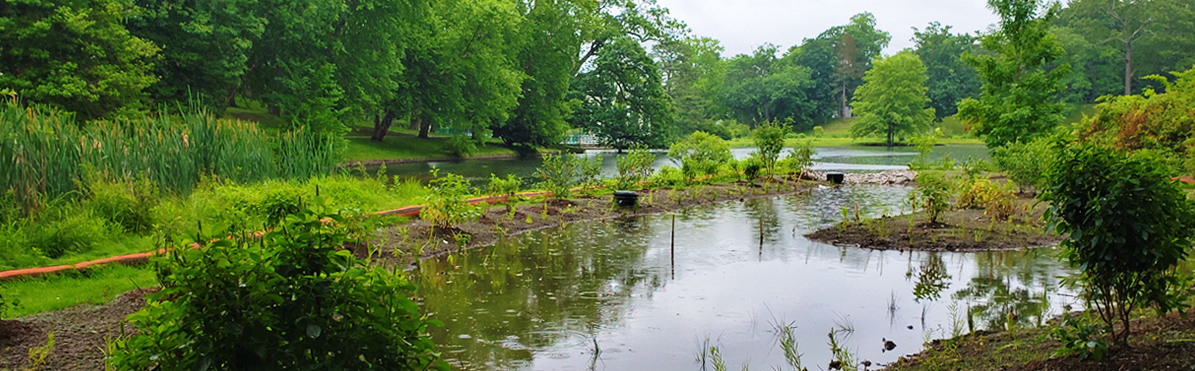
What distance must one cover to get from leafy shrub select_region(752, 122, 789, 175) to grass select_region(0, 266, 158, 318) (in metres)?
15.4

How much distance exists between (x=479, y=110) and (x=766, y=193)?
78.4 ft

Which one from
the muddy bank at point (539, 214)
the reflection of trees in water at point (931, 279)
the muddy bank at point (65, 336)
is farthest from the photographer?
the muddy bank at point (539, 214)

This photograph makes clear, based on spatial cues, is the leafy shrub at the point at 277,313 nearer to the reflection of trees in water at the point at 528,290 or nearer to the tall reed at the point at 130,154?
the reflection of trees in water at the point at 528,290

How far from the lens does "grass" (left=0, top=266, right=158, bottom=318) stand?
20.5ft

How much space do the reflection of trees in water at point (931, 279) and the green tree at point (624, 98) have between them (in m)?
38.4

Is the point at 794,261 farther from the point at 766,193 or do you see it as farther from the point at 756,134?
the point at 756,134

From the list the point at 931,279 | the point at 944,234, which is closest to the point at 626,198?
the point at 944,234

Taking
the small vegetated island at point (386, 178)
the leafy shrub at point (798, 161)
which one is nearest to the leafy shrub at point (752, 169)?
the small vegetated island at point (386, 178)

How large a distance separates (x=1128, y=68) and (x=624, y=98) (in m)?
47.9

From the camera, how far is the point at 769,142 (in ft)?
66.4

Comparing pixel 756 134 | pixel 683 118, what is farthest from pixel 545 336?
pixel 683 118

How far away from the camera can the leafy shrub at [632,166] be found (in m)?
17.2

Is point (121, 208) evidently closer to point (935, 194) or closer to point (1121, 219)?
point (1121, 219)

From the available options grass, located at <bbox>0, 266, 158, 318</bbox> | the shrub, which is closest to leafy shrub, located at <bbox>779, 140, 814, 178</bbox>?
grass, located at <bbox>0, 266, 158, 318</bbox>
